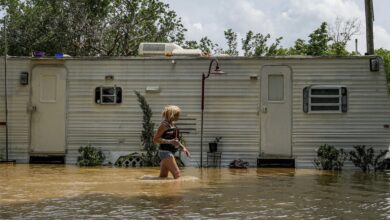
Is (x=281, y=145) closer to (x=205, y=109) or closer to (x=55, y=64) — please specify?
(x=205, y=109)

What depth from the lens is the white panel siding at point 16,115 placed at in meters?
13.8

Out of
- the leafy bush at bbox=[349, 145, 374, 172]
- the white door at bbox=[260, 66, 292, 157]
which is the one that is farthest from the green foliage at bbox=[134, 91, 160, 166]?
the leafy bush at bbox=[349, 145, 374, 172]

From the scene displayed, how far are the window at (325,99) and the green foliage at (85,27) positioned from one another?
16953 mm

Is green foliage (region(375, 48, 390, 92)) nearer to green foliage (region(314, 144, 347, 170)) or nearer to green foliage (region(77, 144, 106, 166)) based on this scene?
green foliage (region(314, 144, 347, 170))

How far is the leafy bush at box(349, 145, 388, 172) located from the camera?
506 inches

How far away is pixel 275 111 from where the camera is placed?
13.3m

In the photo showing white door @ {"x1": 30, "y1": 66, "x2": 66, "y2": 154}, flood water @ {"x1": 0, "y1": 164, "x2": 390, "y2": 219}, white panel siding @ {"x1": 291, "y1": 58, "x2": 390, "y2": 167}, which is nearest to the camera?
flood water @ {"x1": 0, "y1": 164, "x2": 390, "y2": 219}

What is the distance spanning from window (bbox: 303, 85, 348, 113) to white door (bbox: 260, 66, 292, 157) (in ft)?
1.39

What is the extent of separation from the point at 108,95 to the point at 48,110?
1432 millimetres

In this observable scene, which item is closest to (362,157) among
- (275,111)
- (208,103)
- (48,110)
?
(275,111)

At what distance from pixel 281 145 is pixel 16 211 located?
7841 millimetres

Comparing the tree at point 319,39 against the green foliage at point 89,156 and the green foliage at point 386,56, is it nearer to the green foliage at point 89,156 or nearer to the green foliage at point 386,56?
the green foliage at point 386,56

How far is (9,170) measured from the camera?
11789 mm

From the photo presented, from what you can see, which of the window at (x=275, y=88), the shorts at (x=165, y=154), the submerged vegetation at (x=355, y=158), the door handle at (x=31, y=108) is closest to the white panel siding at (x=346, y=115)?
the submerged vegetation at (x=355, y=158)
